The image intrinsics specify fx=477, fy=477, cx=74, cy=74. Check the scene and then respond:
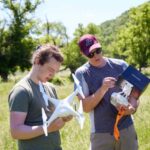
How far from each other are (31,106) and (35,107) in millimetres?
36

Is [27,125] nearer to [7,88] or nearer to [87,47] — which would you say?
[87,47]

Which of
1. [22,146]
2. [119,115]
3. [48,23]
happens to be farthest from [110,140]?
[48,23]

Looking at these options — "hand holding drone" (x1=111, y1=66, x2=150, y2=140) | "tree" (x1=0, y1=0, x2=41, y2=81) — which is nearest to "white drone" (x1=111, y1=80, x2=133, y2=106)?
"hand holding drone" (x1=111, y1=66, x2=150, y2=140)

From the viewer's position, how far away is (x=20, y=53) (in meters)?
51.9

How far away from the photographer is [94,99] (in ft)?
16.7

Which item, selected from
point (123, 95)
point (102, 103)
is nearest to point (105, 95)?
point (102, 103)

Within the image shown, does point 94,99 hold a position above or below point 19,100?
below

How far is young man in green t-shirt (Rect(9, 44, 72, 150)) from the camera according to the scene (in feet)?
12.8

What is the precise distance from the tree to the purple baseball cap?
46.3m

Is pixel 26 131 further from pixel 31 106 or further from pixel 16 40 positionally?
pixel 16 40

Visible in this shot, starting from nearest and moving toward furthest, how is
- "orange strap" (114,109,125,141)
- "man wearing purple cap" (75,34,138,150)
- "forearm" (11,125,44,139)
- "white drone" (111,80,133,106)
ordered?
"forearm" (11,125,44,139)
"white drone" (111,80,133,106)
"orange strap" (114,109,125,141)
"man wearing purple cap" (75,34,138,150)

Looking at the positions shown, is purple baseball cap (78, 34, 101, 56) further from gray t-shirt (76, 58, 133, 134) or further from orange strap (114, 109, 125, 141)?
orange strap (114, 109, 125, 141)

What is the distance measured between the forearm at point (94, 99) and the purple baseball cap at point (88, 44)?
478mm

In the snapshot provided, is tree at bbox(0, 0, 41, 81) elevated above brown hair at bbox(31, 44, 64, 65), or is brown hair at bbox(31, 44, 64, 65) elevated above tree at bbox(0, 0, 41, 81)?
brown hair at bbox(31, 44, 64, 65)
